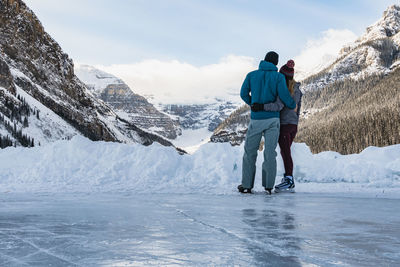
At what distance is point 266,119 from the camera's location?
7336mm

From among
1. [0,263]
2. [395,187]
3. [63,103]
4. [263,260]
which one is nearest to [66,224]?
[0,263]

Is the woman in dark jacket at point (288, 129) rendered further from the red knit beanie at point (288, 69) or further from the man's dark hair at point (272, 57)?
the man's dark hair at point (272, 57)

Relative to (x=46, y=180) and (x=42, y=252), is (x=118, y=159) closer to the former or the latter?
(x=46, y=180)

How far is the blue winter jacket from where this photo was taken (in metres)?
7.27

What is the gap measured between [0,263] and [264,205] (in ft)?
12.8

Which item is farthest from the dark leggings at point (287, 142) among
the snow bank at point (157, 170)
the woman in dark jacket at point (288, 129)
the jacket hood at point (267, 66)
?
the jacket hood at point (267, 66)

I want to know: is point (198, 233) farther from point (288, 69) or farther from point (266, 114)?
point (288, 69)

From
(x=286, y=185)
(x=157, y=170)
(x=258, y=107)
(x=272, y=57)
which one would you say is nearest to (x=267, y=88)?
(x=258, y=107)

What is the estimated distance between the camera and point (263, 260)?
8.59ft

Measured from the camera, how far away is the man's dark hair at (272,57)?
7539 mm

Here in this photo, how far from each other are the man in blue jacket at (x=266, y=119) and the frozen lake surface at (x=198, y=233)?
130 cm

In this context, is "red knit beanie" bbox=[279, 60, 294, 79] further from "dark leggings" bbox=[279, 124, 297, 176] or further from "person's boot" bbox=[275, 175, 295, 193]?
"person's boot" bbox=[275, 175, 295, 193]

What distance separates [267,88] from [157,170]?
119 inches

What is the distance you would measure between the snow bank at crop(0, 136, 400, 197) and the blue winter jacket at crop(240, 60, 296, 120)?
160cm
